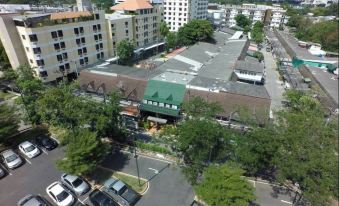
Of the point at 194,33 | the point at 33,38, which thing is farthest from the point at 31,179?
the point at 194,33

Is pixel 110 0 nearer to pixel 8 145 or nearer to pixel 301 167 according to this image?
pixel 8 145

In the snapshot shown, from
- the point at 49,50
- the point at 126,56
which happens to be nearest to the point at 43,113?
the point at 49,50

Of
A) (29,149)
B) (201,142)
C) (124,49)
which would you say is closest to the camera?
(201,142)

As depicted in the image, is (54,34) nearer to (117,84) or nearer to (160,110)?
(117,84)

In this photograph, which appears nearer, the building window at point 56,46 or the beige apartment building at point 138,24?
the building window at point 56,46

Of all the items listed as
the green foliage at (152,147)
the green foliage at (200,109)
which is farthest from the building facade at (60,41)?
the green foliage at (200,109)

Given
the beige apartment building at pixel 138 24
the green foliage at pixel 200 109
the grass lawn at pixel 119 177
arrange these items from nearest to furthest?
1. the green foliage at pixel 200 109
2. the grass lawn at pixel 119 177
3. the beige apartment building at pixel 138 24

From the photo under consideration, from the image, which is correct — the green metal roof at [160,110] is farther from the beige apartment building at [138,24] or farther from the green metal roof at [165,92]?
the beige apartment building at [138,24]
